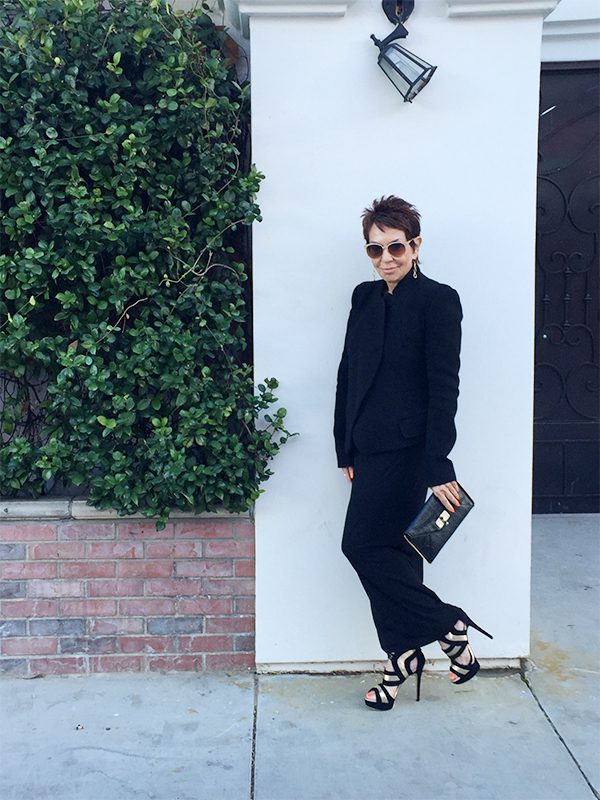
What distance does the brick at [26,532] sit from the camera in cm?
366

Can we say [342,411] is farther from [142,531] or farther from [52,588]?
[52,588]

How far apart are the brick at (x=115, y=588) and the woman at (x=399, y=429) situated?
3.09 feet

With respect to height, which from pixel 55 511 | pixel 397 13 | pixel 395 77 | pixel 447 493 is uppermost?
pixel 397 13

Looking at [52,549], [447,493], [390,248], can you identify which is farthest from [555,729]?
[52,549]

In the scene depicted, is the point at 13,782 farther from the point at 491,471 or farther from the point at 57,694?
the point at 491,471

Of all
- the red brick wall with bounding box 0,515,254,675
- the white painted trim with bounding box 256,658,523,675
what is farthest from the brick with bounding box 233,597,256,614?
the white painted trim with bounding box 256,658,523,675

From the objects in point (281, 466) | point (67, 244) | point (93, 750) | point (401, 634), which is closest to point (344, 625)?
point (401, 634)

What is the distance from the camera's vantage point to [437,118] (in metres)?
3.53

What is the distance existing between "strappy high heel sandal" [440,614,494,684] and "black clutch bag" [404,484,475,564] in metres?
0.35

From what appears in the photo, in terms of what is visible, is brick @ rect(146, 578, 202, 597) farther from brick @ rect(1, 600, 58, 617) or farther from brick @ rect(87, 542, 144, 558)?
brick @ rect(1, 600, 58, 617)

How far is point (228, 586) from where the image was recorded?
3730 millimetres

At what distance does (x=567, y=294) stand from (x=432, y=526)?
2650 mm

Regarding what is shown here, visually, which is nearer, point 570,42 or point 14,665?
point 14,665

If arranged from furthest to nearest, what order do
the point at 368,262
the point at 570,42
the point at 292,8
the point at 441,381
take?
1. the point at 570,42
2. the point at 368,262
3. the point at 292,8
4. the point at 441,381
